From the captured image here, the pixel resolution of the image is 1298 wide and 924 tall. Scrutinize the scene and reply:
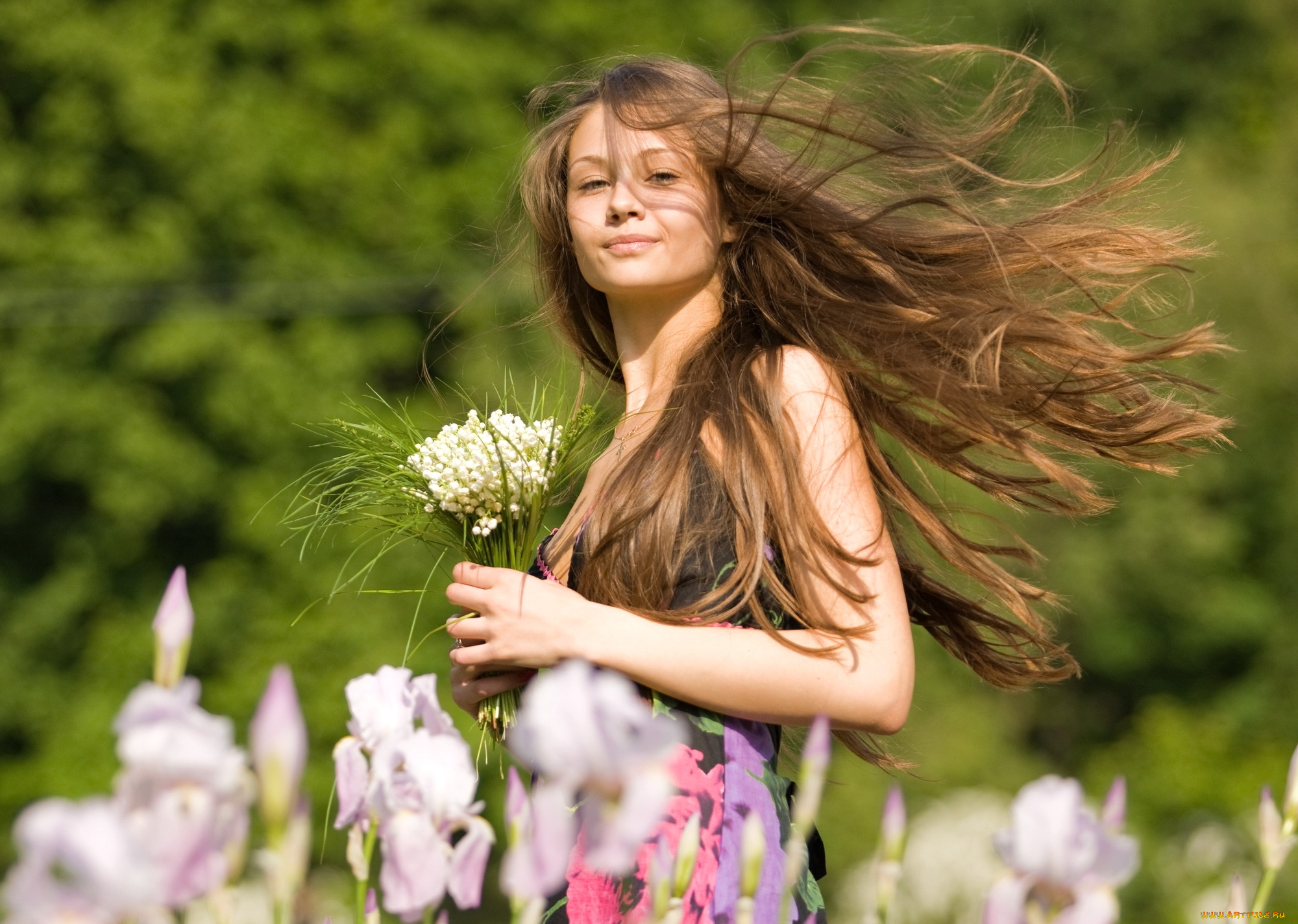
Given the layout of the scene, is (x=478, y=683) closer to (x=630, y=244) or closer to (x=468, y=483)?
(x=468, y=483)

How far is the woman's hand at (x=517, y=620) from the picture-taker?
5.79 ft

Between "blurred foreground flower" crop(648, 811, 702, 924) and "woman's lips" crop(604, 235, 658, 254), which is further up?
"woman's lips" crop(604, 235, 658, 254)

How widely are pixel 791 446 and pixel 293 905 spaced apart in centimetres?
131

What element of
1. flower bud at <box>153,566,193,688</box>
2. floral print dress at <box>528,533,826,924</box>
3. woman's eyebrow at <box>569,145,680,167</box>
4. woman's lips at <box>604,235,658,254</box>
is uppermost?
woman's eyebrow at <box>569,145,680,167</box>

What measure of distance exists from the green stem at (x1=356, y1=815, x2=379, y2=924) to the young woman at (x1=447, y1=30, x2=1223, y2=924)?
0.66 metres

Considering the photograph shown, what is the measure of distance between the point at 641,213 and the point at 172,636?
1.48m

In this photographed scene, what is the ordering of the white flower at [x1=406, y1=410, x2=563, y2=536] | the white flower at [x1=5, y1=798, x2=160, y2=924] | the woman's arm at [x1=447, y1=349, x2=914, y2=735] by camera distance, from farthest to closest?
the white flower at [x1=406, y1=410, x2=563, y2=536] < the woman's arm at [x1=447, y1=349, x2=914, y2=735] < the white flower at [x1=5, y1=798, x2=160, y2=924]

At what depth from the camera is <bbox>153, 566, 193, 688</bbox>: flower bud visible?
0.82m

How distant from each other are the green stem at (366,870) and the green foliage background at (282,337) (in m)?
9.44

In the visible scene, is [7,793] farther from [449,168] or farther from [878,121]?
[878,121]

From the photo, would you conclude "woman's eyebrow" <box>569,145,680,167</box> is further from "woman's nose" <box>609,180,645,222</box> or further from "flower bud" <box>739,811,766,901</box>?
"flower bud" <box>739,811,766,901</box>

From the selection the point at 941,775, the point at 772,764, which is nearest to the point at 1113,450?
the point at 772,764

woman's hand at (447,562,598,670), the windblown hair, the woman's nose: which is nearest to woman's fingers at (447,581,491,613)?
woman's hand at (447,562,598,670)

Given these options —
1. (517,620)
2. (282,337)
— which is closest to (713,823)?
(517,620)
